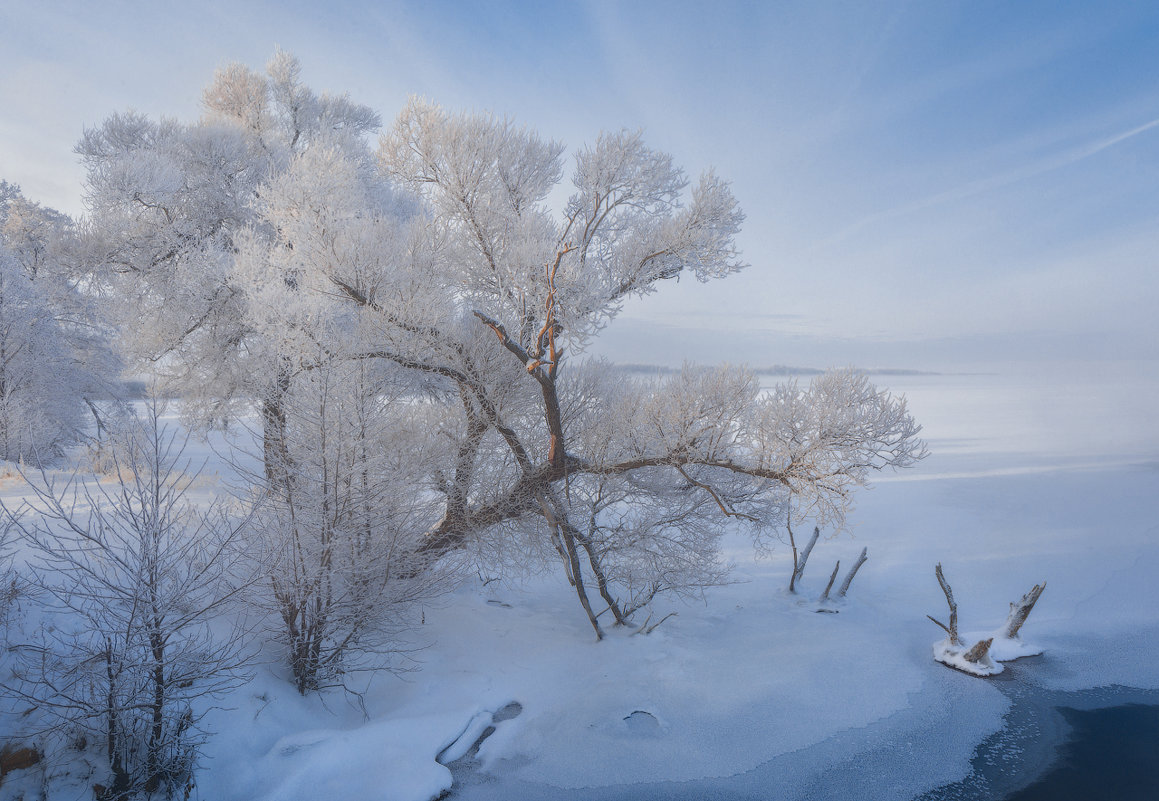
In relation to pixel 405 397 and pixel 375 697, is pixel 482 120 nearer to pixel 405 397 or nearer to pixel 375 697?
pixel 405 397

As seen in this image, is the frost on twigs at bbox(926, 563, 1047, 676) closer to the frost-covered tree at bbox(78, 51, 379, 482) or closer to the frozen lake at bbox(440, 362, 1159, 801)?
the frozen lake at bbox(440, 362, 1159, 801)

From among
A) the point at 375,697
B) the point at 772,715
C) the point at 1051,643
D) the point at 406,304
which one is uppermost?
the point at 406,304

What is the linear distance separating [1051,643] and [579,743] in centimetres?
778

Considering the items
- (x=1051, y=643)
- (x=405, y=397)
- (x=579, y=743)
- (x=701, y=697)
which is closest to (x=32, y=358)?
(x=405, y=397)

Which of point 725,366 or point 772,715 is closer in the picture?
point 772,715

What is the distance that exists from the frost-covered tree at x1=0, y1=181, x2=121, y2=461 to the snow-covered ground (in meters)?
9.39

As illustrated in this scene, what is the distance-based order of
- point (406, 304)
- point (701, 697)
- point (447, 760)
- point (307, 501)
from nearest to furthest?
point (447, 760), point (307, 501), point (701, 697), point (406, 304)

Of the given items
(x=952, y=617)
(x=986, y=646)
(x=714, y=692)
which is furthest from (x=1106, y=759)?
(x=714, y=692)

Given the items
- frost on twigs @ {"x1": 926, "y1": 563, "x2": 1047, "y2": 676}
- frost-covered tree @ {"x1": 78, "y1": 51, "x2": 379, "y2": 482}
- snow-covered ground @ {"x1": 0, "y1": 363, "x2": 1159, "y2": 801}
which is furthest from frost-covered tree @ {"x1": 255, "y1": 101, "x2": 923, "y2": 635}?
frost-covered tree @ {"x1": 78, "y1": 51, "x2": 379, "y2": 482}

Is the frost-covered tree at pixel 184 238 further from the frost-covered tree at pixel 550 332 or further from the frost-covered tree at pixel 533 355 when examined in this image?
the frost-covered tree at pixel 550 332

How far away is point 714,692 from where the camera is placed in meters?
6.59

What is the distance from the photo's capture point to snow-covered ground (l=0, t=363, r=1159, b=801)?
484cm

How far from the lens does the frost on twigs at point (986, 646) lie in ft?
24.0

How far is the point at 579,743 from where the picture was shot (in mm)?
5523
